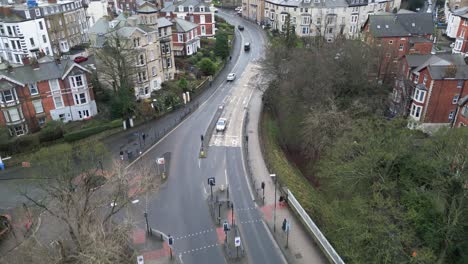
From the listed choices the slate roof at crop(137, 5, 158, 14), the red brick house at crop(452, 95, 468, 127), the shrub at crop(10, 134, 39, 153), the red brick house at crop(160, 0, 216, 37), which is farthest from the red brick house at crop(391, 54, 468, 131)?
the red brick house at crop(160, 0, 216, 37)

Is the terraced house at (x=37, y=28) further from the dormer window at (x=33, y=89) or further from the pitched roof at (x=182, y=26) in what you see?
the pitched roof at (x=182, y=26)

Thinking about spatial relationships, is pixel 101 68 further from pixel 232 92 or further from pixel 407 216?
pixel 407 216

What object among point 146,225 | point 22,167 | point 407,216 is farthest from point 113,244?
point 22,167

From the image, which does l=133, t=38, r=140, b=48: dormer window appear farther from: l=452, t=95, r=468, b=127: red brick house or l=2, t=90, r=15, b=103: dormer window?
l=452, t=95, r=468, b=127: red brick house

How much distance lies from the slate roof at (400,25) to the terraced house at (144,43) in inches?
1482

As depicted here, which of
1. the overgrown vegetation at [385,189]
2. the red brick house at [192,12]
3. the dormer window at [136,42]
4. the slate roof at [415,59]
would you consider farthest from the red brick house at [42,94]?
the slate roof at [415,59]

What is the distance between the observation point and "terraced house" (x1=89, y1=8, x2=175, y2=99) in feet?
179

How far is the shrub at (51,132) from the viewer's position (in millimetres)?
45700

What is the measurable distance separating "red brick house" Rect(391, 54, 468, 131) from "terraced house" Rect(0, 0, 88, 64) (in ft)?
212

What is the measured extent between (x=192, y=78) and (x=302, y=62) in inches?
1016

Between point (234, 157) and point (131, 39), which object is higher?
point (131, 39)

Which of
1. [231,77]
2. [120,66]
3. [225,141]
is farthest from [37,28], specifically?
[225,141]

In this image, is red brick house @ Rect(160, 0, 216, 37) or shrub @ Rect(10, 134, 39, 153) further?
red brick house @ Rect(160, 0, 216, 37)

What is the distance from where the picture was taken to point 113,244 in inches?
968
